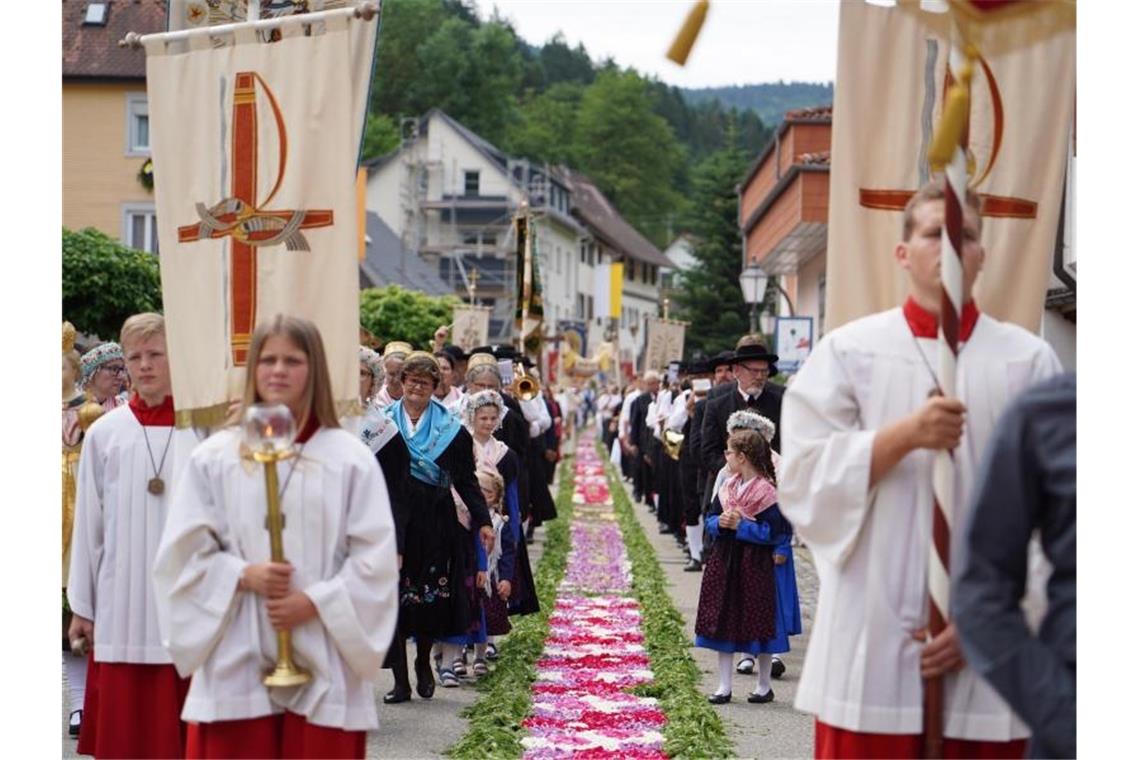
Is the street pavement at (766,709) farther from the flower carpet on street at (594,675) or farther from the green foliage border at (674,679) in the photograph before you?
the flower carpet on street at (594,675)

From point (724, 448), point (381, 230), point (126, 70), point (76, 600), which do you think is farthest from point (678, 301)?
point (76, 600)

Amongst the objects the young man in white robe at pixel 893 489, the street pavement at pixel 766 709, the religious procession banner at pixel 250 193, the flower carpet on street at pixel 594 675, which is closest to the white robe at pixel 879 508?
the young man in white robe at pixel 893 489

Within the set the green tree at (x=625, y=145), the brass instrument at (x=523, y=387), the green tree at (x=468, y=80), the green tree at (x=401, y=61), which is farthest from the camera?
the green tree at (x=625, y=145)

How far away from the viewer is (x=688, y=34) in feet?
16.9

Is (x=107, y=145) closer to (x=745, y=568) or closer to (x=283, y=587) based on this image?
(x=745, y=568)

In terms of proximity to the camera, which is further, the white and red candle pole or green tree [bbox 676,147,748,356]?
green tree [bbox 676,147,748,356]

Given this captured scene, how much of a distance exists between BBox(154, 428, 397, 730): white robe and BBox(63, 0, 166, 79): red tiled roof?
42.3 metres

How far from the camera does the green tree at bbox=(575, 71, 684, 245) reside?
396 ft

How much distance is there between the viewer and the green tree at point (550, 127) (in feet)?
362

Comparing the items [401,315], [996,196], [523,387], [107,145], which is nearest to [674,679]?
[996,196]

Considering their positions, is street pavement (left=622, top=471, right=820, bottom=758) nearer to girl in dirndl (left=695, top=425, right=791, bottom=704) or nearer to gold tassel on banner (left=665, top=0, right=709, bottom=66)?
girl in dirndl (left=695, top=425, right=791, bottom=704)

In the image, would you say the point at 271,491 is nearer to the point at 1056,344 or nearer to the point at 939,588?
the point at 939,588

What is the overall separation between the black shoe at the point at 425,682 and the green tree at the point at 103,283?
78.4 feet

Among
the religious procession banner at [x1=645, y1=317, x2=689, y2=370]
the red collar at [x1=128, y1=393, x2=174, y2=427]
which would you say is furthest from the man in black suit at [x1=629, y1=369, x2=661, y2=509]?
the red collar at [x1=128, y1=393, x2=174, y2=427]
